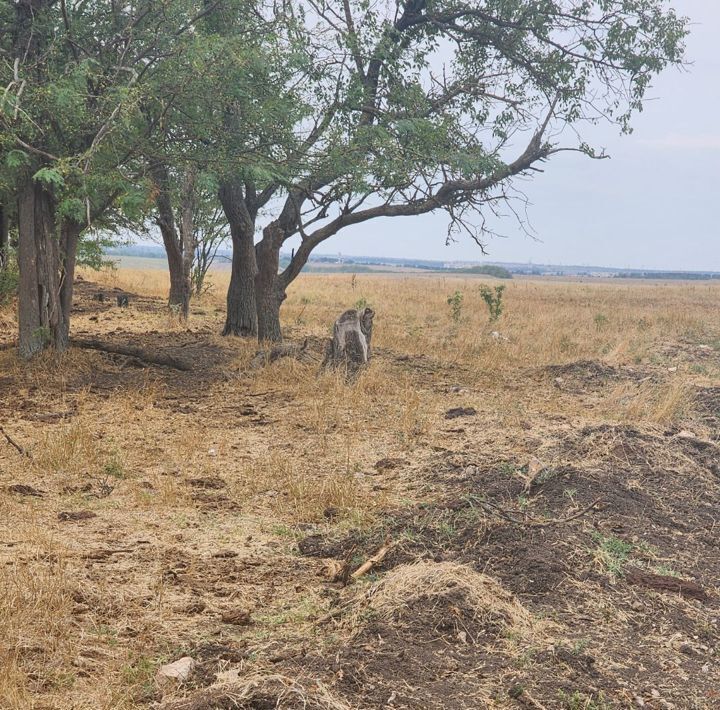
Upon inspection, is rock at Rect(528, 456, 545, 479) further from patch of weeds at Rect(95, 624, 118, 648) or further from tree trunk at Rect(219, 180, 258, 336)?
tree trunk at Rect(219, 180, 258, 336)

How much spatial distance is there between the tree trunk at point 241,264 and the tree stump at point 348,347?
345 centimetres

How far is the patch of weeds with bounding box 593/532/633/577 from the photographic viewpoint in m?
4.72

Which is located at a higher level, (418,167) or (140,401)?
(418,167)

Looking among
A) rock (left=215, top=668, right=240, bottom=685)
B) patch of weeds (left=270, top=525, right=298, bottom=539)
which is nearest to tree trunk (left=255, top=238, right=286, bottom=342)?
patch of weeds (left=270, top=525, right=298, bottom=539)

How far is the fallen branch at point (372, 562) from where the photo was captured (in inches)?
186

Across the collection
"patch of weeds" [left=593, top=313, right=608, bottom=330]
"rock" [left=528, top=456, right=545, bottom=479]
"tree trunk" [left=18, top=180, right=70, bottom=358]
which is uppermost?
"tree trunk" [left=18, top=180, right=70, bottom=358]

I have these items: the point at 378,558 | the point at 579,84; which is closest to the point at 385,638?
the point at 378,558

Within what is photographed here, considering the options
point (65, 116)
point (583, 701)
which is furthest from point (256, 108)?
point (583, 701)

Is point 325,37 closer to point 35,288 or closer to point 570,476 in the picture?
point 35,288

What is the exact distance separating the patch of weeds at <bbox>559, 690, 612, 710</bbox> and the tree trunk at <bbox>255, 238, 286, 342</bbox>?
1119 cm

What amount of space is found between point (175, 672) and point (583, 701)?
1.66m

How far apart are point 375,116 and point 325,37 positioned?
1.36 meters

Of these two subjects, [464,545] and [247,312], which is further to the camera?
[247,312]

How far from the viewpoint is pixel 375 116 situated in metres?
12.4
